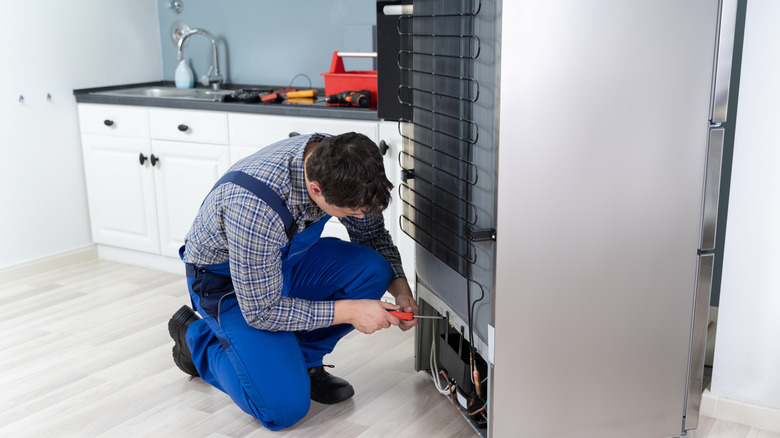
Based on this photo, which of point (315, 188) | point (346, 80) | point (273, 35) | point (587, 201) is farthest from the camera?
point (273, 35)

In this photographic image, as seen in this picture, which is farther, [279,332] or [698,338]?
[279,332]

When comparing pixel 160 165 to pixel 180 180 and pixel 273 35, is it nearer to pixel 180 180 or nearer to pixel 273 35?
pixel 180 180

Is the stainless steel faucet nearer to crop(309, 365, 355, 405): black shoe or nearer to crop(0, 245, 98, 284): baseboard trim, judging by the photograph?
crop(0, 245, 98, 284): baseboard trim

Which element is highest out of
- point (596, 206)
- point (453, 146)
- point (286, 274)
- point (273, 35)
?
point (273, 35)

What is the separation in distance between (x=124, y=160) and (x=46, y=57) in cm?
52

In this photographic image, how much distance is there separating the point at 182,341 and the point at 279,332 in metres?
0.40

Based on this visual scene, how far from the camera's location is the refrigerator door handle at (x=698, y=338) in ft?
5.20

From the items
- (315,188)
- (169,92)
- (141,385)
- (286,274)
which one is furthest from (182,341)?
(169,92)

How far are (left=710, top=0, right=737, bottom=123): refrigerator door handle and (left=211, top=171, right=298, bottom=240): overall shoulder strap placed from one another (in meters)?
0.93

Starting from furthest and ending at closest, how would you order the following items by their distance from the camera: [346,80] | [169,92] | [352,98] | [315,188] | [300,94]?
[169,92], [300,94], [346,80], [352,98], [315,188]

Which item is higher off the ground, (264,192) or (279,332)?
(264,192)

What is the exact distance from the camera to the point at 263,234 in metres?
1.58

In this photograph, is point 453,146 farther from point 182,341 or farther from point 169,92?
point 169,92

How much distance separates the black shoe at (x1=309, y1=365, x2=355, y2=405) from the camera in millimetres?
1936
